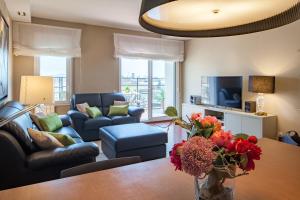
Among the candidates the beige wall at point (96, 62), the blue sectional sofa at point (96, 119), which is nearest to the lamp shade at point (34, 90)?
the blue sectional sofa at point (96, 119)

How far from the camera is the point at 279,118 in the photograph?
4312mm

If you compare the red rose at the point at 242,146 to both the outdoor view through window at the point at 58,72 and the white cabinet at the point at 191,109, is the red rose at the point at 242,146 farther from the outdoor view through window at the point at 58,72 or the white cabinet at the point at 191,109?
the outdoor view through window at the point at 58,72

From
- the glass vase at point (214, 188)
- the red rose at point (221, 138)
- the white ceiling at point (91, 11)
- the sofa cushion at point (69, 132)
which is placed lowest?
the sofa cushion at point (69, 132)

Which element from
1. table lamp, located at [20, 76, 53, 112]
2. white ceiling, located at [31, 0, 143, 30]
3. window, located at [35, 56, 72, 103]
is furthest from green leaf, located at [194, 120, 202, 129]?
window, located at [35, 56, 72, 103]

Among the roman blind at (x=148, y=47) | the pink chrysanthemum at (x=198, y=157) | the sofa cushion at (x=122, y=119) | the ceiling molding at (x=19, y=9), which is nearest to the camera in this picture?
the pink chrysanthemum at (x=198, y=157)

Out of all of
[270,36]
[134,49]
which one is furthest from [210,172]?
[134,49]

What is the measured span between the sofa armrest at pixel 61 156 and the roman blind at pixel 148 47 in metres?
3.89

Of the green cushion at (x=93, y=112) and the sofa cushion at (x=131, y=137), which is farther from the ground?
the green cushion at (x=93, y=112)

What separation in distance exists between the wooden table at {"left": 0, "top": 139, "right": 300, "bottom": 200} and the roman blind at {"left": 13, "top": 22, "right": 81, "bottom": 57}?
4557 mm

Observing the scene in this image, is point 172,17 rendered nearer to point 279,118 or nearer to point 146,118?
point 279,118

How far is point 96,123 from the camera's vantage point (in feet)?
15.2

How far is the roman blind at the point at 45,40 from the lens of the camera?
485 centimetres

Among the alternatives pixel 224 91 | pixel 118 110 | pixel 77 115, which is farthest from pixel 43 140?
pixel 224 91

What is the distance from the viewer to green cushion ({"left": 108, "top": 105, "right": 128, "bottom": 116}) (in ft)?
16.8
